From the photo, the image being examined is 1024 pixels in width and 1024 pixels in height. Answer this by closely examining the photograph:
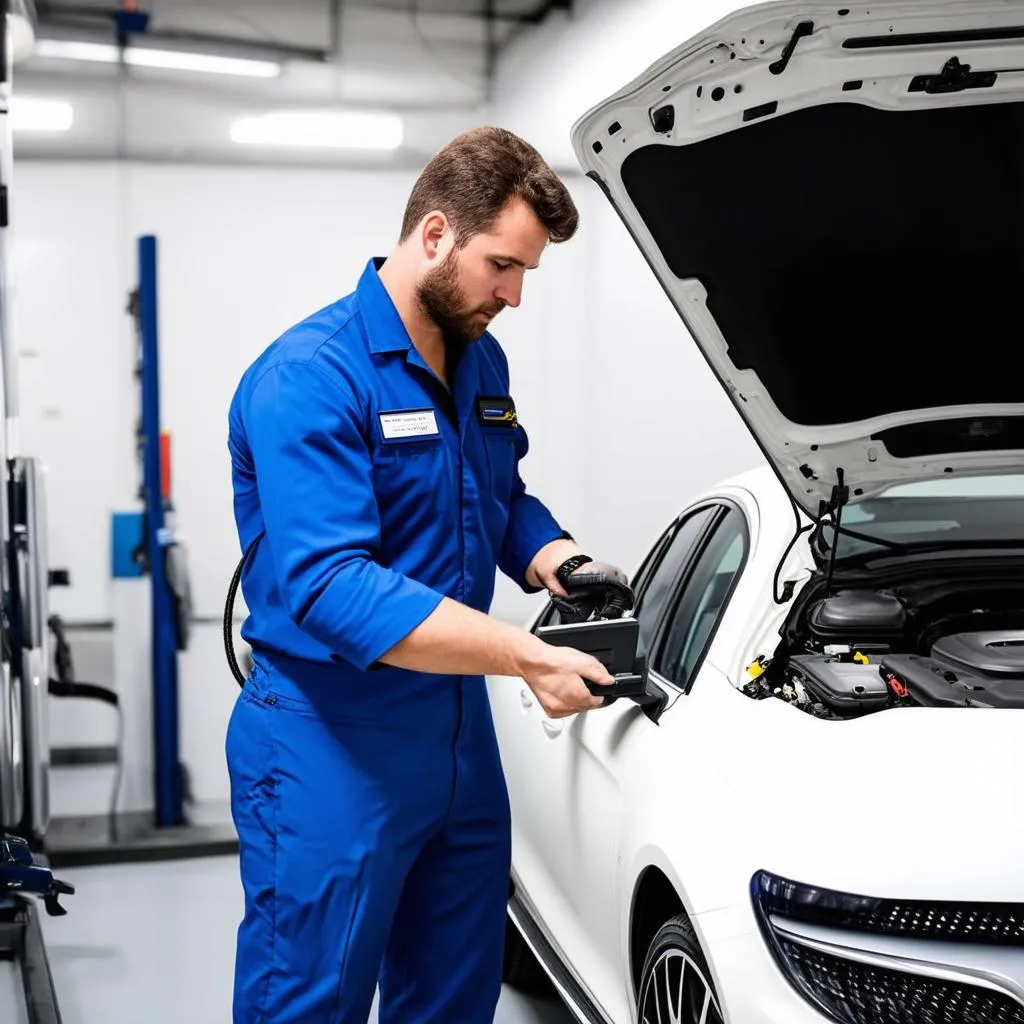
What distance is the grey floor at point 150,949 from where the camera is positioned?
326 cm

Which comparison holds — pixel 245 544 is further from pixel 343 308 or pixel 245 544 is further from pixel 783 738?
pixel 783 738

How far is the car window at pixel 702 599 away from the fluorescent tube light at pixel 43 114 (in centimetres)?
338

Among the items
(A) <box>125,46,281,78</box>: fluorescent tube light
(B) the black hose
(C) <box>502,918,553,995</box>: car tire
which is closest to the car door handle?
(C) <box>502,918,553,995</box>: car tire

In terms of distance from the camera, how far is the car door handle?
2.82m

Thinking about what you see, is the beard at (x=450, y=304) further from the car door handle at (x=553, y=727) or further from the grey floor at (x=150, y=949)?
the grey floor at (x=150, y=949)

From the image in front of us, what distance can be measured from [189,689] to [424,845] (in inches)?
134

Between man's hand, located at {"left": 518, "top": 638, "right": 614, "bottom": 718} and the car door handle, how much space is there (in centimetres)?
105

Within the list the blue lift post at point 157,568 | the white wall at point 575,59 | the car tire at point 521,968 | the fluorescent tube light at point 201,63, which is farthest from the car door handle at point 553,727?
the fluorescent tube light at point 201,63

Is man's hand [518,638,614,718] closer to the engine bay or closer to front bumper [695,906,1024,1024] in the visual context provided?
front bumper [695,906,1024,1024]

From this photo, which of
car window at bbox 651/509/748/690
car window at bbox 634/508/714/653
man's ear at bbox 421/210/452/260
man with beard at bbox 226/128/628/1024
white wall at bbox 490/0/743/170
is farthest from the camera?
white wall at bbox 490/0/743/170

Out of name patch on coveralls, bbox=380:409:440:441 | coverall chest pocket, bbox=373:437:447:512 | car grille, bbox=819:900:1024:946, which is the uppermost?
name patch on coveralls, bbox=380:409:440:441

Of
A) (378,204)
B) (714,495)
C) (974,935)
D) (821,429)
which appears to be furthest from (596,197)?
(974,935)

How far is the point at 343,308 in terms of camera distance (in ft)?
6.54

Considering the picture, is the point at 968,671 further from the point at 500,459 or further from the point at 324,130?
the point at 324,130
